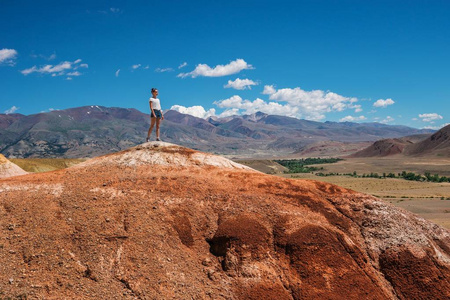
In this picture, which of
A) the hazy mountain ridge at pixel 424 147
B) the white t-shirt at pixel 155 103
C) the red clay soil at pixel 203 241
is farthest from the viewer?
the hazy mountain ridge at pixel 424 147

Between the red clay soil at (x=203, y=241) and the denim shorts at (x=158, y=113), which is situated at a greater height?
the denim shorts at (x=158, y=113)

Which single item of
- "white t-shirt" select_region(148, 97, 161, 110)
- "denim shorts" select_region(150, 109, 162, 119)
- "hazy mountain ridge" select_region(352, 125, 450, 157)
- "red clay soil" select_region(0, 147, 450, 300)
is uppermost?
"hazy mountain ridge" select_region(352, 125, 450, 157)

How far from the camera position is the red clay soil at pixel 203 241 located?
10.6 m

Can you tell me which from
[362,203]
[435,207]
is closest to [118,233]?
[362,203]

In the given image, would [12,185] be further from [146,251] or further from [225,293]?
[225,293]

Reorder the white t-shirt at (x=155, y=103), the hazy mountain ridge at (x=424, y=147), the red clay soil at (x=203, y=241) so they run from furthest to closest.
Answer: the hazy mountain ridge at (x=424, y=147) < the white t-shirt at (x=155, y=103) < the red clay soil at (x=203, y=241)

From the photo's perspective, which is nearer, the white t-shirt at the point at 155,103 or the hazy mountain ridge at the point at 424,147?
the white t-shirt at the point at 155,103

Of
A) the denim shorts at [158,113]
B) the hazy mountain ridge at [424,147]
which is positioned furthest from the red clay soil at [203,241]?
the hazy mountain ridge at [424,147]

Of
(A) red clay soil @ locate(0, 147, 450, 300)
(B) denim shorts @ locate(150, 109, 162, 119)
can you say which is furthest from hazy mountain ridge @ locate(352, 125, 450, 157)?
(B) denim shorts @ locate(150, 109, 162, 119)

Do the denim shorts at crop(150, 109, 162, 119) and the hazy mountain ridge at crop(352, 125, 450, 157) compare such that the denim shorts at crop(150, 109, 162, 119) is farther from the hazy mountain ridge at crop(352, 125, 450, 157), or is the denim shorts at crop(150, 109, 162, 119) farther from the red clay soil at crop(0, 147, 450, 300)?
the hazy mountain ridge at crop(352, 125, 450, 157)

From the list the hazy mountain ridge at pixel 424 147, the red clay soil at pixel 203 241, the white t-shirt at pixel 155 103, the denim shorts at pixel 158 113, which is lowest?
the red clay soil at pixel 203 241

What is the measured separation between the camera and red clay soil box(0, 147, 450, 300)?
10625mm

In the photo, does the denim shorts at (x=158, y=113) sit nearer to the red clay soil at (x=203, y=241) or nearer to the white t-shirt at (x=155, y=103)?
the white t-shirt at (x=155, y=103)

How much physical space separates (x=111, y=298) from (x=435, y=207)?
53118mm
